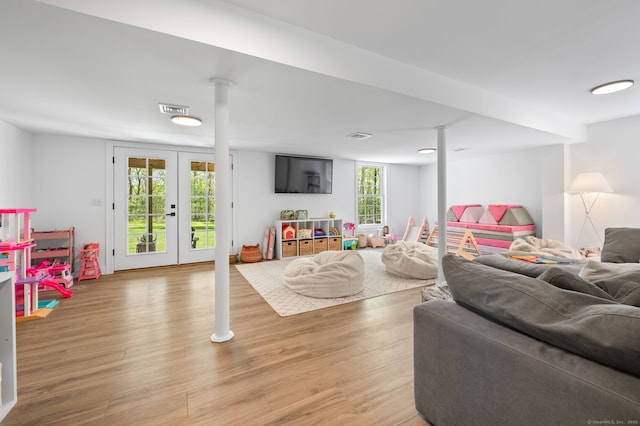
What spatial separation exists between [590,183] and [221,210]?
5.45 m

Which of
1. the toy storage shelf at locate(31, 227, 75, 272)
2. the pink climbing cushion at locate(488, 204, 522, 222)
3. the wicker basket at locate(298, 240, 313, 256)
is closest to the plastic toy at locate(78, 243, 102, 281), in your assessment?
the toy storage shelf at locate(31, 227, 75, 272)

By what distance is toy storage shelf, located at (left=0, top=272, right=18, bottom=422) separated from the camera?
1517mm

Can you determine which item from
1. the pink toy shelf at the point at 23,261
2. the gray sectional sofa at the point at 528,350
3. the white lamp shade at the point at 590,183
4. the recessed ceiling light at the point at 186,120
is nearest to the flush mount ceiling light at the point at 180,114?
the recessed ceiling light at the point at 186,120

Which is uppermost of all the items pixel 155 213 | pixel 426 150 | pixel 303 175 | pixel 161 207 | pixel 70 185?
pixel 426 150

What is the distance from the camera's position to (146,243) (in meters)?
4.70

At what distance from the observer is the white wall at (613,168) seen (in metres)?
4.04

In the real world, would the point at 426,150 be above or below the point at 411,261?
above

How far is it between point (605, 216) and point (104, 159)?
27.2 ft

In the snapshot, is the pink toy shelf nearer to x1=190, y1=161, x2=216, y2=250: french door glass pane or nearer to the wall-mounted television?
x1=190, y1=161, x2=216, y2=250: french door glass pane

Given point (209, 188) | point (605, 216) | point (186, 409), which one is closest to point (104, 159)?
point (209, 188)

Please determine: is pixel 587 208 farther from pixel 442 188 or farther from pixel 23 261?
pixel 23 261

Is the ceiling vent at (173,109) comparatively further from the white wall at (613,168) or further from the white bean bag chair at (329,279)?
the white wall at (613,168)

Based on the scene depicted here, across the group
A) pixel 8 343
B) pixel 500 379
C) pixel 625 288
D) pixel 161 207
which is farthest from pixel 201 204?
pixel 625 288

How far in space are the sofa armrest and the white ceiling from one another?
6.46ft
